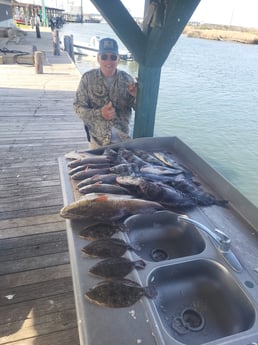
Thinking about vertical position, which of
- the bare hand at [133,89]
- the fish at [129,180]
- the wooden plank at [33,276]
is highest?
the bare hand at [133,89]

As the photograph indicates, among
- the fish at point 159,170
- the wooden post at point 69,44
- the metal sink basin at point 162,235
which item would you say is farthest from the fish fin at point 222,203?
the wooden post at point 69,44

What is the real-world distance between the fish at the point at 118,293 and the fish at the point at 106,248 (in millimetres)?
203

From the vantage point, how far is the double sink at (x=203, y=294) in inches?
55.9

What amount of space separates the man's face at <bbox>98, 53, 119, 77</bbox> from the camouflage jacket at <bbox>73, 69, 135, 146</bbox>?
81 millimetres

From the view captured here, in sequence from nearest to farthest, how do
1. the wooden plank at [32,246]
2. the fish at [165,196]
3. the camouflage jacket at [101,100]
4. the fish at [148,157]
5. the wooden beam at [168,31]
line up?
the fish at [165,196]
the wooden beam at [168,31]
the fish at [148,157]
the wooden plank at [32,246]
the camouflage jacket at [101,100]

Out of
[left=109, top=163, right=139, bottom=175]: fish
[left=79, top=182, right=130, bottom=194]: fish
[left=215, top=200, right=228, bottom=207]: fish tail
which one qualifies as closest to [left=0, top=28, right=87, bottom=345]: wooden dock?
[left=79, top=182, right=130, bottom=194]: fish

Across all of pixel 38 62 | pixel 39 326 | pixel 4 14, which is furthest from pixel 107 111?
pixel 4 14

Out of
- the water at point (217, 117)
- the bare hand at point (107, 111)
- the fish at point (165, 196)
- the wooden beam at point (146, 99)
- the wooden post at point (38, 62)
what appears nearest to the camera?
the fish at point (165, 196)

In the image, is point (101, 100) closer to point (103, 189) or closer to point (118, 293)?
point (103, 189)

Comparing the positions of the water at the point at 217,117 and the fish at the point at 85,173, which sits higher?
the fish at the point at 85,173

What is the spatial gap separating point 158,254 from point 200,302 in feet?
1.45

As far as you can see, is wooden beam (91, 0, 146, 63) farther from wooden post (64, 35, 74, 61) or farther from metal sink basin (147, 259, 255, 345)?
wooden post (64, 35, 74, 61)

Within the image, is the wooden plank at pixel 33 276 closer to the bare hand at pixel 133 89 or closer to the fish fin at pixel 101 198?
the fish fin at pixel 101 198

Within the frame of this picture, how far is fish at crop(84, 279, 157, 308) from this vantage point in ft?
4.43
